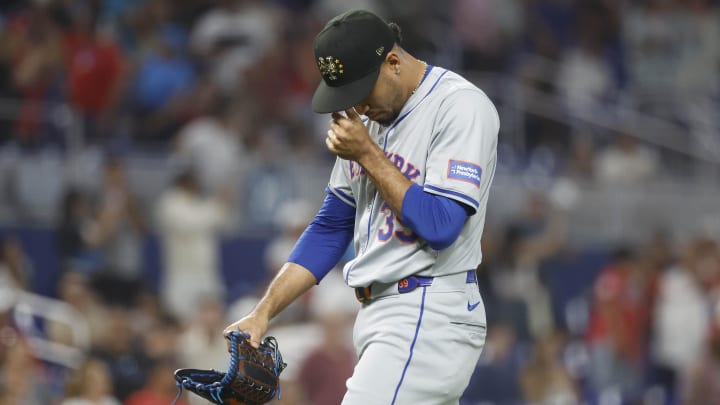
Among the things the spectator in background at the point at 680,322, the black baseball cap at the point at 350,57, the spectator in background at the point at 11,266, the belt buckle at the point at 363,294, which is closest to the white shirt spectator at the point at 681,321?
the spectator in background at the point at 680,322

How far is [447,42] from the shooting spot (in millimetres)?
13453

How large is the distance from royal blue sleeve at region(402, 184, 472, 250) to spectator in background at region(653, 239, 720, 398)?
736cm

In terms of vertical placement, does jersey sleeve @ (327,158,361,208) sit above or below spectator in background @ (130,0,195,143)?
below

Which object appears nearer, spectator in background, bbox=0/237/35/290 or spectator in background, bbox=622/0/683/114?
spectator in background, bbox=0/237/35/290

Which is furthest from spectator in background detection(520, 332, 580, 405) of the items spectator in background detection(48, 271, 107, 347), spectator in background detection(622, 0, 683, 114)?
spectator in background detection(622, 0, 683, 114)

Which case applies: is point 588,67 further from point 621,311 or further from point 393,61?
point 393,61

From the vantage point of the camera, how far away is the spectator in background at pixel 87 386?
22.9ft

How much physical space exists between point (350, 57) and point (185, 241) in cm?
626

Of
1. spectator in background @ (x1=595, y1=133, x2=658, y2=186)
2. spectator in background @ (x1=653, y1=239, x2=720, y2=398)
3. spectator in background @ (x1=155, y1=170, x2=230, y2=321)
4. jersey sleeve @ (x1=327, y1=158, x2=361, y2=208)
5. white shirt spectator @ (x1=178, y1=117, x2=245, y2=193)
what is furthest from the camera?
spectator in background @ (x1=595, y1=133, x2=658, y2=186)

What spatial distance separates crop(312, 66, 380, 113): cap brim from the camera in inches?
153

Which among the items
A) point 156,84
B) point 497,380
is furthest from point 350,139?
point 156,84

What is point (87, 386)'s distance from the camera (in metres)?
7.00

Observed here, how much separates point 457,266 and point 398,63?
686mm

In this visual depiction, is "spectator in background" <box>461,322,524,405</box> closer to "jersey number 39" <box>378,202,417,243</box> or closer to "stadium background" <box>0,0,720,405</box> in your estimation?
"stadium background" <box>0,0,720,405</box>
